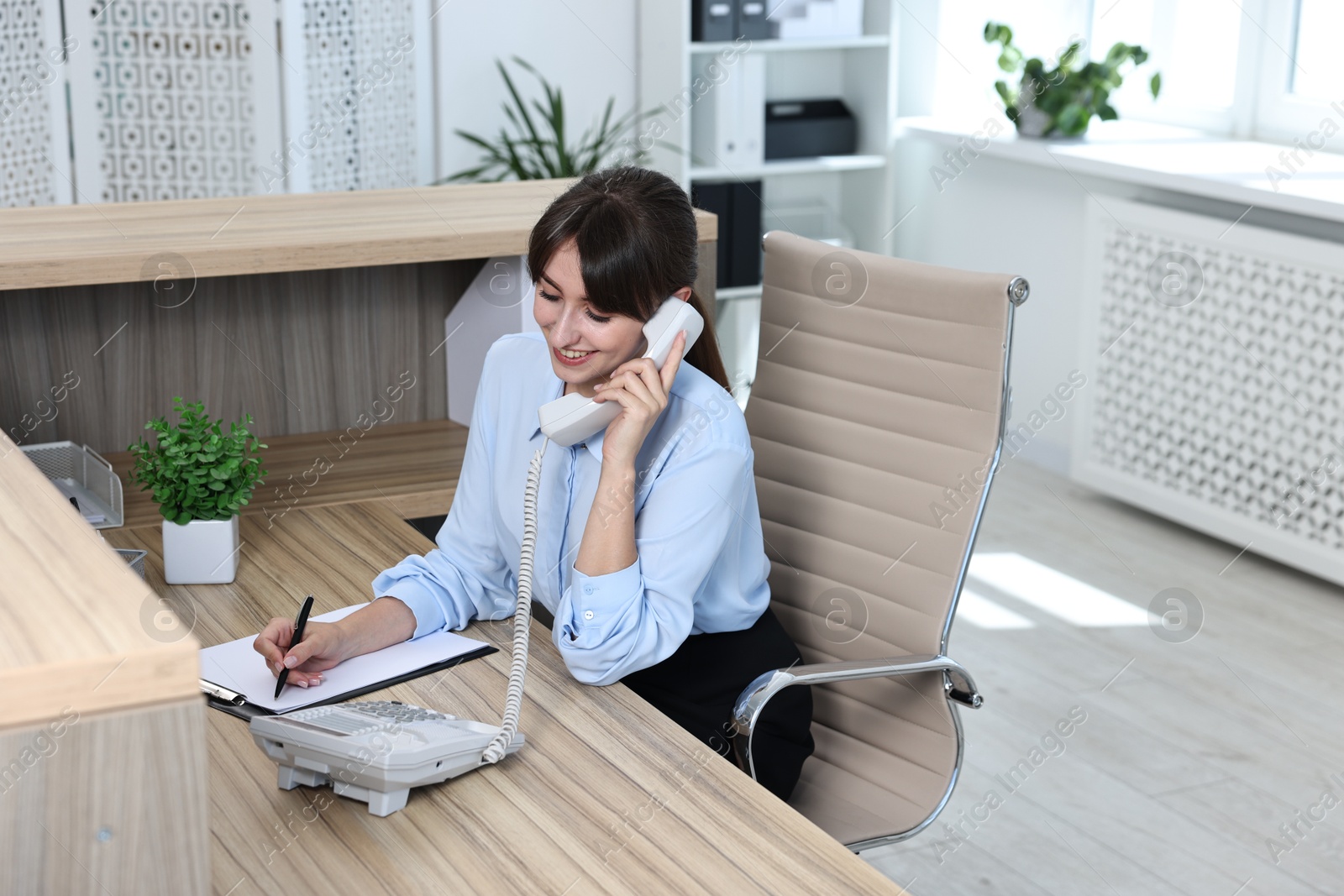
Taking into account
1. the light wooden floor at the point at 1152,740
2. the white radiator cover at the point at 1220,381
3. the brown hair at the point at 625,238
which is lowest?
the light wooden floor at the point at 1152,740

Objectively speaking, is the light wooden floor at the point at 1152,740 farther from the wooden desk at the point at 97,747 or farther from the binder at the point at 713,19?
the binder at the point at 713,19

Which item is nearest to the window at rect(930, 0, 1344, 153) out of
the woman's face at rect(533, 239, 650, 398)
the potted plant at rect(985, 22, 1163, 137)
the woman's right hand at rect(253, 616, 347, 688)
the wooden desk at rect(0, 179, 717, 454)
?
the potted plant at rect(985, 22, 1163, 137)

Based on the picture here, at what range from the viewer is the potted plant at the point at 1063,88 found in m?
4.05

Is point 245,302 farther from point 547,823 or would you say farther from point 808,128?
point 808,128

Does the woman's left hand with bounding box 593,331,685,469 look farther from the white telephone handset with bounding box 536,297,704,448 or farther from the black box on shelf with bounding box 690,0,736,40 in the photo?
the black box on shelf with bounding box 690,0,736,40

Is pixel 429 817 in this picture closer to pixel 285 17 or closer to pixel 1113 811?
pixel 1113 811

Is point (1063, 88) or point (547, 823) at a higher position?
point (1063, 88)

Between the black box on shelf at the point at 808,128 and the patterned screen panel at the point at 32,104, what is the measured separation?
7.32ft

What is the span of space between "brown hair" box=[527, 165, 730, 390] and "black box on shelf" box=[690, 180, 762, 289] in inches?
118

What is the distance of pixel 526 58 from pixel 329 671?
3.41m

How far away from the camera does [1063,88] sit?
411cm

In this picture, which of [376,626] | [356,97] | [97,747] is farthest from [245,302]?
[356,97]

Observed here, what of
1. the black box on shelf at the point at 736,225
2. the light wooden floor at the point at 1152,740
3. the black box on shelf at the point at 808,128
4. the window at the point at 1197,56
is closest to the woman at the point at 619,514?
the light wooden floor at the point at 1152,740

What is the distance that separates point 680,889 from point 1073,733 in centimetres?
190
